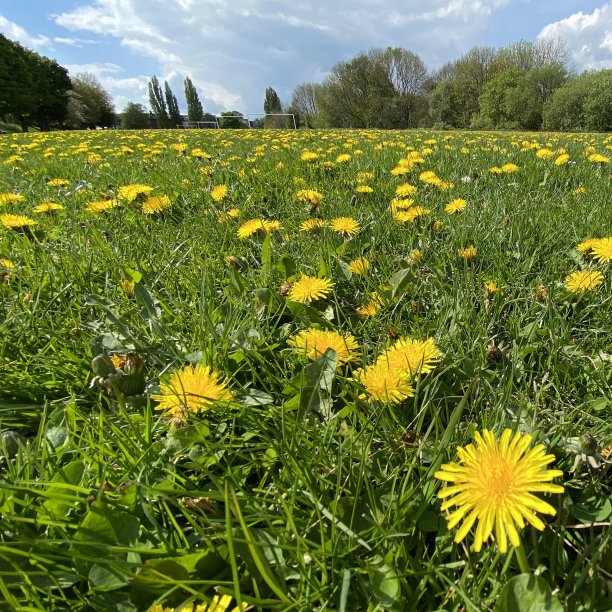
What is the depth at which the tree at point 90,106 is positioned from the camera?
42.7 m

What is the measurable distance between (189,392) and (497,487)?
52cm

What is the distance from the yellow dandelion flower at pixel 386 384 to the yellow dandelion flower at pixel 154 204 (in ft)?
4.61

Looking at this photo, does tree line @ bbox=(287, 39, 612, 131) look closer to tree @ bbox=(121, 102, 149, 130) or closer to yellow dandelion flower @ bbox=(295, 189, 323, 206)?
tree @ bbox=(121, 102, 149, 130)

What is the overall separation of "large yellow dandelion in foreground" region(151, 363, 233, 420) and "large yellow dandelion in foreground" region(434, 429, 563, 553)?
1.36ft

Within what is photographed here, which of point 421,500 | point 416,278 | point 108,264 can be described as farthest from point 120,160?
point 421,500

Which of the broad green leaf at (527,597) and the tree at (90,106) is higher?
the tree at (90,106)

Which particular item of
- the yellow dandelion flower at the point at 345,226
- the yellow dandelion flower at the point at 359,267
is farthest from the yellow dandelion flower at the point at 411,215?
the yellow dandelion flower at the point at 359,267

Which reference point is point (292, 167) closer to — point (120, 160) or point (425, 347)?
point (120, 160)

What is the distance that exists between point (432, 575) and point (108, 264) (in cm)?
130

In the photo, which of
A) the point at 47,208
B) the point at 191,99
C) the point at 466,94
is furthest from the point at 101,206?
the point at 191,99

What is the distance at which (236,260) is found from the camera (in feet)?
4.55

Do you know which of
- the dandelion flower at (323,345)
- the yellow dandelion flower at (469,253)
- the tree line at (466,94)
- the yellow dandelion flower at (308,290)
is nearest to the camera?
the dandelion flower at (323,345)

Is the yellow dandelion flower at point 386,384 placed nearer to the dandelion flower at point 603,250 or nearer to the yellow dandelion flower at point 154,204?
the dandelion flower at point 603,250

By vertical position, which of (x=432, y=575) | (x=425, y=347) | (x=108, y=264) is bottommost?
(x=432, y=575)
